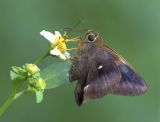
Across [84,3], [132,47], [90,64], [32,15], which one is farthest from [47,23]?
[90,64]

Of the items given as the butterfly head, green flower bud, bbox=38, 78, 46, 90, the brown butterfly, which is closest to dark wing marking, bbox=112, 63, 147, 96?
the brown butterfly

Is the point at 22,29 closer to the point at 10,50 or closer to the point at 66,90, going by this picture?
the point at 10,50

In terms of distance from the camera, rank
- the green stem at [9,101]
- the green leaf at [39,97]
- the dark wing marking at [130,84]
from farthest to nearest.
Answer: the dark wing marking at [130,84] < the green leaf at [39,97] < the green stem at [9,101]

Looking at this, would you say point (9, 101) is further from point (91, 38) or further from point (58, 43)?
point (91, 38)

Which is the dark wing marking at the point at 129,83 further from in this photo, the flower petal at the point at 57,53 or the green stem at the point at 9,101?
the green stem at the point at 9,101

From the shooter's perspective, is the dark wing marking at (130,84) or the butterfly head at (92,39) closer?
the dark wing marking at (130,84)

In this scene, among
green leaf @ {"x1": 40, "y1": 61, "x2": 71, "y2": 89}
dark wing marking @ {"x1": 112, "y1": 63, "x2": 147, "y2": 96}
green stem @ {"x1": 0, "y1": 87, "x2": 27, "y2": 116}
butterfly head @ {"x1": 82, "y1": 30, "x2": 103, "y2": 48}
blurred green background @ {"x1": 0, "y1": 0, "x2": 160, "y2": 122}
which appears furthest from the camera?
blurred green background @ {"x1": 0, "y1": 0, "x2": 160, "y2": 122}

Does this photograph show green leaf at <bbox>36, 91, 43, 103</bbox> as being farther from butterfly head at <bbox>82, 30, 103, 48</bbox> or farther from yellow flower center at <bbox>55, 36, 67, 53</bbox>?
butterfly head at <bbox>82, 30, 103, 48</bbox>

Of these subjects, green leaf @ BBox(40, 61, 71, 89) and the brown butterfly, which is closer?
green leaf @ BBox(40, 61, 71, 89)

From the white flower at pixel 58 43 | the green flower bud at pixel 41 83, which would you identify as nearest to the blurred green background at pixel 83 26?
the white flower at pixel 58 43
